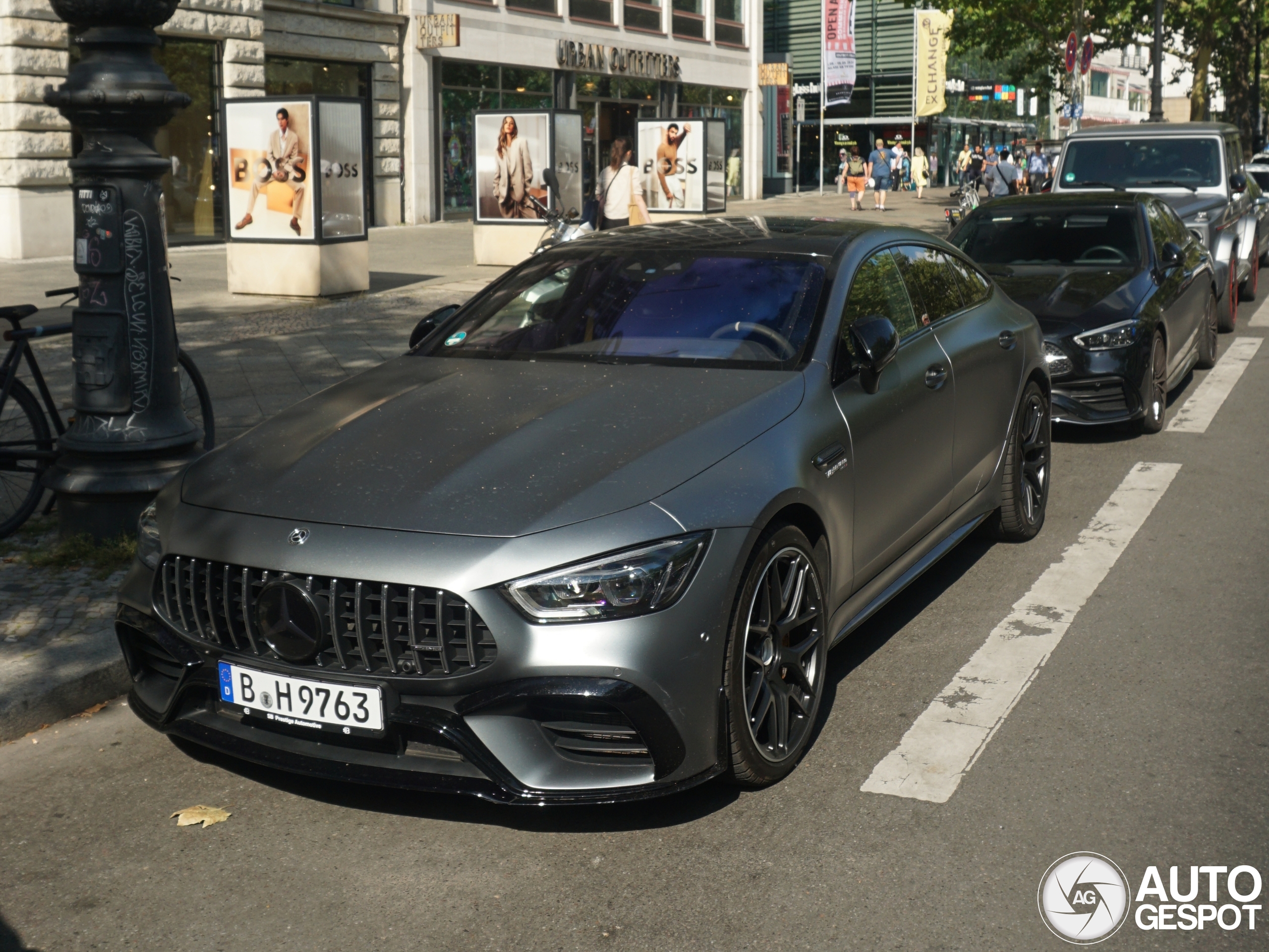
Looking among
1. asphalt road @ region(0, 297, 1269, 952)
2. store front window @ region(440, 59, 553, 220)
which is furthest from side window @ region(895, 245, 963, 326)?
store front window @ region(440, 59, 553, 220)

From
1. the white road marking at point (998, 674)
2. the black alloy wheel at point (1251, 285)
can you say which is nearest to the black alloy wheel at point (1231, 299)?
the black alloy wheel at point (1251, 285)

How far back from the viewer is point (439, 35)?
1103 inches

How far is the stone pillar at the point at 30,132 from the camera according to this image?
19109mm

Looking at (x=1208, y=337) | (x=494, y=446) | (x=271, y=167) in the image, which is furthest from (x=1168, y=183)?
(x=494, y=446)

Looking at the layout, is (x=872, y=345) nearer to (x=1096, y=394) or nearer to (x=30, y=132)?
(x=1096, y=394)

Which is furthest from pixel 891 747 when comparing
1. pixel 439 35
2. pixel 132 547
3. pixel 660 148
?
pixel 439 35

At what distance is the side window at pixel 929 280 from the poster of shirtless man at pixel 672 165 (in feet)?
53.0

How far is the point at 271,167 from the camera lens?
15.1 meters

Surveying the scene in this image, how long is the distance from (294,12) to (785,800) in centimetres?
2423

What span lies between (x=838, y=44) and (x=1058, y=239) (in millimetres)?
36087

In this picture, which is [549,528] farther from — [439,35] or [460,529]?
[439,35]

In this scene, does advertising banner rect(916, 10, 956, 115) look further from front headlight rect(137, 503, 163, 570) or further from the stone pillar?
front headlight rect(137, 503, 163, 570)

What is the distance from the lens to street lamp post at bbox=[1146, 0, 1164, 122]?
3381cm

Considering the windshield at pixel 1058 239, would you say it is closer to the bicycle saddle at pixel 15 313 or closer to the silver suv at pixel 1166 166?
the silver suv at pixel 1166 166
